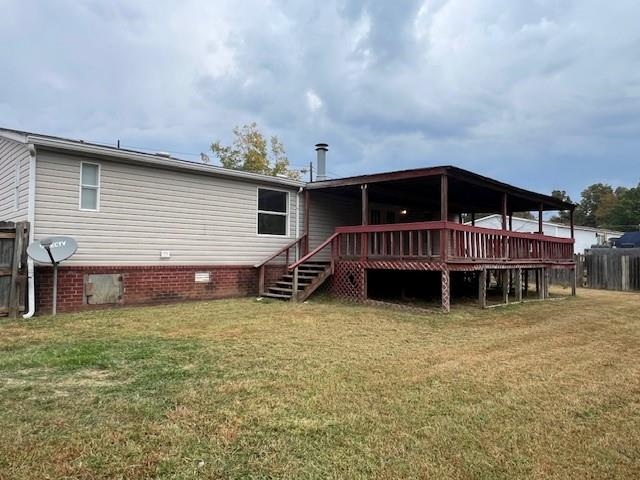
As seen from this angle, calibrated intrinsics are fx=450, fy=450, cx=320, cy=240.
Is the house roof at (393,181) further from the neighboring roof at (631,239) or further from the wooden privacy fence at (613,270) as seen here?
the neighboring roof at (631,239)

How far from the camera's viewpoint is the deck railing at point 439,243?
966cm

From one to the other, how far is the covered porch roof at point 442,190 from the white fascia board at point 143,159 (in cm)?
185

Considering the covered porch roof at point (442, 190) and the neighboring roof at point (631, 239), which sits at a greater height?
the covered porch roof at point (442, 190)

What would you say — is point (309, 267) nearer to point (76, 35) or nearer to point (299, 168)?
point (76, 35)

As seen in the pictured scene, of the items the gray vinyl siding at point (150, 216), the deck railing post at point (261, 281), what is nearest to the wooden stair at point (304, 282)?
the deck railing post at point (261, 281)

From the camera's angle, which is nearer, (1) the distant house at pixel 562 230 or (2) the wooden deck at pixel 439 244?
(2) the wooden deck at pixel 439 244

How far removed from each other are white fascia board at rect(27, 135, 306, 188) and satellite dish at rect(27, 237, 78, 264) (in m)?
1.78

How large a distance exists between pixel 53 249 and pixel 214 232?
3826 millimetres

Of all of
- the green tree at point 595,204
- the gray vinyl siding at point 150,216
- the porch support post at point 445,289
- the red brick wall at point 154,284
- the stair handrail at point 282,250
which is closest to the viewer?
the red brick wall at point 154,284

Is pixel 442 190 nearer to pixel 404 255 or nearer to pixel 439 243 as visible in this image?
pixel 404 255

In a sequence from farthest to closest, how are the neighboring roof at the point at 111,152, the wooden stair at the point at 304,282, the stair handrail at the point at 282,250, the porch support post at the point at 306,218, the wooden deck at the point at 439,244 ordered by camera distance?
the porch support post at the point at 306,218 < the stair handrail at the point at 282,250 < the wooden stair at the point at 304,282 < the wooden deck at the point at 439,244 < the neighboring roof at the point at 111,152

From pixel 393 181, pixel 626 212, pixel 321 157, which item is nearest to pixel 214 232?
pixel 393 181

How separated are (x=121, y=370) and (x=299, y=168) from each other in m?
35.3

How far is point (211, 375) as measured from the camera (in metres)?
4.48
